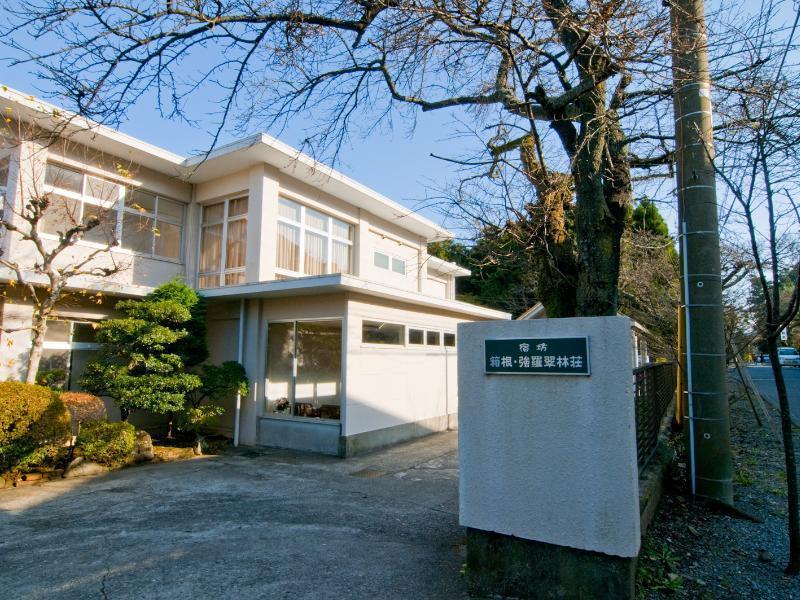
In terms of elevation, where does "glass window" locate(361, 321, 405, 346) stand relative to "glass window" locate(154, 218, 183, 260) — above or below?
below

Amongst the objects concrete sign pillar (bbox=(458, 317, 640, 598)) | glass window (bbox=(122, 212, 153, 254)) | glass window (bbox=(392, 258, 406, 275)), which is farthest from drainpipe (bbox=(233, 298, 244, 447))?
concrete sign pillar (bbox=(458, 317, 640, 598))

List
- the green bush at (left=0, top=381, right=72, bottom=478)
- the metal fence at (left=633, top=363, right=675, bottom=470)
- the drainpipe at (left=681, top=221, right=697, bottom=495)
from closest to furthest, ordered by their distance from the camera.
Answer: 1. the metal fence at (left=633, top=363, right=675, bottom=470)
2. the drainpipe at (left=681, top=221, right=697, bottom=495)
3. the green bush at (left=0, top=381, right=72, bottom=478)

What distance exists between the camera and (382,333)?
9.95 meters

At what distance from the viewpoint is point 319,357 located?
9617 mm

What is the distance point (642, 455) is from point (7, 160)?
11517 millimetres

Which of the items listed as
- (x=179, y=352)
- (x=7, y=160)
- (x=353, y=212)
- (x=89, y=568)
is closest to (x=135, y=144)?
(x=7, y=160)

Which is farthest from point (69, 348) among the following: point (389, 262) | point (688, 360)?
point (688, 360)

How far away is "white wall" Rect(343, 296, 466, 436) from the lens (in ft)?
29.3

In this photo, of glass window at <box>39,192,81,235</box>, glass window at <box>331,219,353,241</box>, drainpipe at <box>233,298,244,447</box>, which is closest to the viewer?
glass window at <box>39,192,81,235</box>

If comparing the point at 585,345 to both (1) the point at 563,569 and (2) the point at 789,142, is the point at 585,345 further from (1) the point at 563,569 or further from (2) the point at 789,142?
(2) the point at 789,142

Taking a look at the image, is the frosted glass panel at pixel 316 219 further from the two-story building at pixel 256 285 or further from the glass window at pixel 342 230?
the glass window at pixel 342 230

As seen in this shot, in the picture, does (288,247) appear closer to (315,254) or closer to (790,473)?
(315,254)

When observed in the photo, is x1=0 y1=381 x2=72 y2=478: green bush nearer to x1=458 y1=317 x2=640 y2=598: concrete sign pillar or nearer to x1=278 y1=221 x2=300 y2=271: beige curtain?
x1=278 y1=221 x2=300 y2=271: beige curtain

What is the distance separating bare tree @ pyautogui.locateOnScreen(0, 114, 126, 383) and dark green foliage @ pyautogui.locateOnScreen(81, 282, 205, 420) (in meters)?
Answer: 0.78
